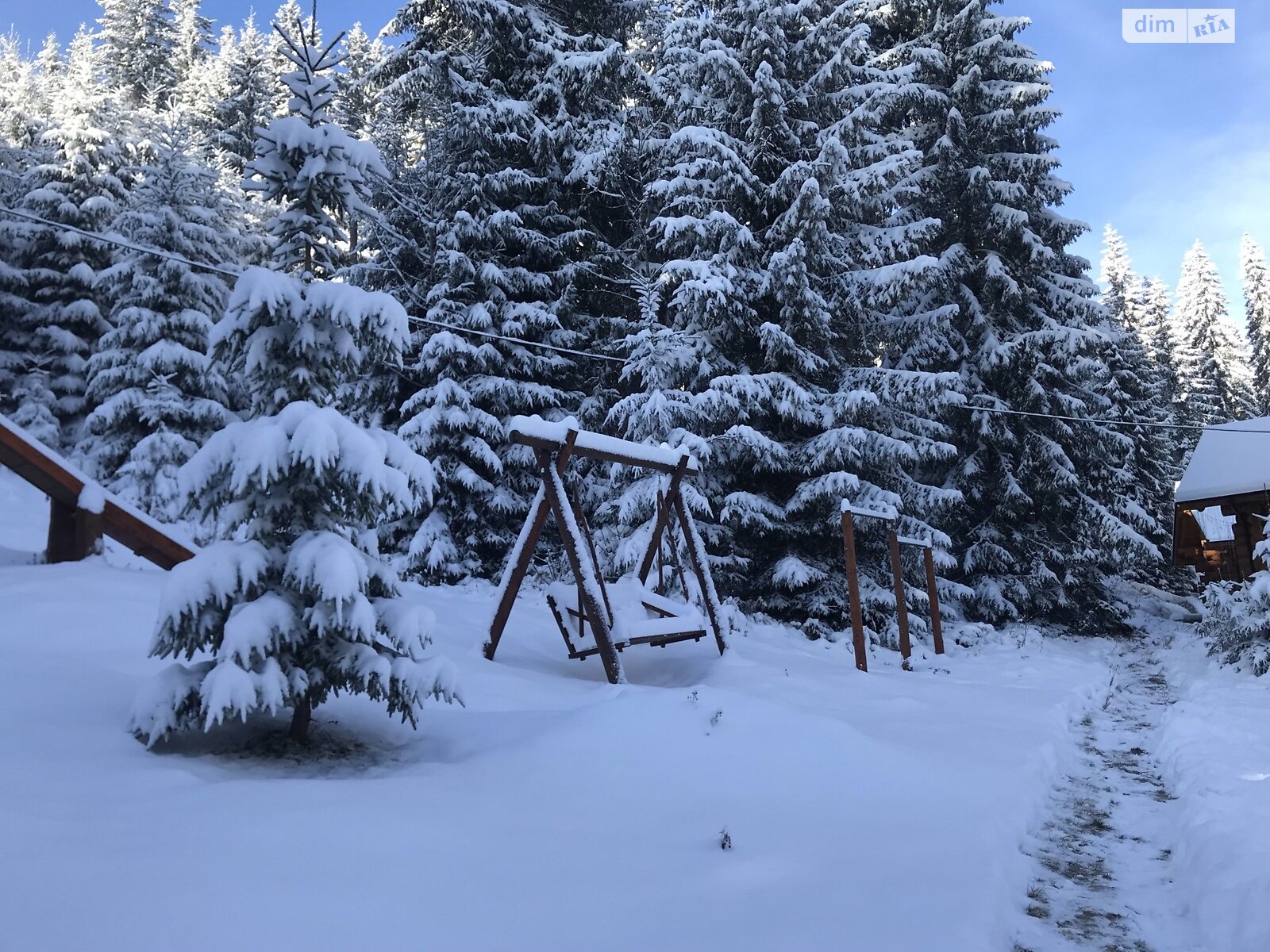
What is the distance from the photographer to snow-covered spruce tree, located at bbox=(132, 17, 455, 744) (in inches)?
185

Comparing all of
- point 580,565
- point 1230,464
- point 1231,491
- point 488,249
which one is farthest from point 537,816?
point 1230,464

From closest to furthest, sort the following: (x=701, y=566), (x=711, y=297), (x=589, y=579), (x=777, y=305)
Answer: (x=589, y=579)
(x=701, y=566)
(x=711, y=297)
(x=777, y=305)

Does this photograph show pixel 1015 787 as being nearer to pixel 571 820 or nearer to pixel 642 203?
pixel 571 820

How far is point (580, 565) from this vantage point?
8555 millimetres

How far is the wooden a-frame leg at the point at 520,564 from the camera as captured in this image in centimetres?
871

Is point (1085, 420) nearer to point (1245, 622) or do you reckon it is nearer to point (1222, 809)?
point (1245, 622)

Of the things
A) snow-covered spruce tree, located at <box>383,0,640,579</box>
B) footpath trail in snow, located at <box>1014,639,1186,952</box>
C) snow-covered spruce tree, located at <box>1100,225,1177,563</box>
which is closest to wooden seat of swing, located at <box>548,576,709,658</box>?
footpath trail in snow, located at <box>1014,639,1186,952</box>

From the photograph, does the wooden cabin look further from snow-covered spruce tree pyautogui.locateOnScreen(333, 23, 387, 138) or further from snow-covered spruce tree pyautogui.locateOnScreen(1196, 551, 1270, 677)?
snow-covered spruce tree pyautogui.locateOnScreen(333, 23, 387, 138)

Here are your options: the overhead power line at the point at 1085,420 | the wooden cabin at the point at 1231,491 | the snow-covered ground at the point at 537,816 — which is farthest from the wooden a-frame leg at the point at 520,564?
the wooden cabin at the point at 1231,491

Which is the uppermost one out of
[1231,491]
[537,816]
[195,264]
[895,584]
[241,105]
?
[241,105]

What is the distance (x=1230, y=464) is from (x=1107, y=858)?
22751 millimetres

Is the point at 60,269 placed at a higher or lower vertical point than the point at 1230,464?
higher

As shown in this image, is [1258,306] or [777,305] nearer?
[777,305]

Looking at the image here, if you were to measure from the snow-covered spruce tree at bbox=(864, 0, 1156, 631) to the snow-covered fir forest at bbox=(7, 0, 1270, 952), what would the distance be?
0.10 meters
